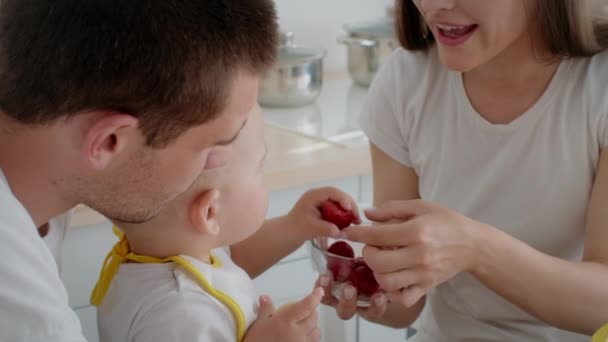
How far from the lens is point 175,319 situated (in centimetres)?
94

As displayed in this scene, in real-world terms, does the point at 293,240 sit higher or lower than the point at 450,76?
lower

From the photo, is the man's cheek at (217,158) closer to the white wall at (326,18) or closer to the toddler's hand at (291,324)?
the toddler's hand at (291,324)

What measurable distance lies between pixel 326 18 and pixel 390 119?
3.70 feet

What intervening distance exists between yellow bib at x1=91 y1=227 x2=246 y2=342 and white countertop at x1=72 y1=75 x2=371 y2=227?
1.75 ft

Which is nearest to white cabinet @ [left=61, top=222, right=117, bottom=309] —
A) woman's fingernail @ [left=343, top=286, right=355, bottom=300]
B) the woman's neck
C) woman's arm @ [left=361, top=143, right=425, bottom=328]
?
woman's arm @ [left=361, top=143, right=425, bottom=328]

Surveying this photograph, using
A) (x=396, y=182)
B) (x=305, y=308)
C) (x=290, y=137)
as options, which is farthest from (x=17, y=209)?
(x=290, y=137)

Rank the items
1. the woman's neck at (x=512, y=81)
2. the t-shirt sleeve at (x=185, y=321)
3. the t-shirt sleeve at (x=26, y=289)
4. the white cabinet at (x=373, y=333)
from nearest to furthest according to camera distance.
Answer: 1. the t-shirt sleeve at (x=26, y=289)
2. the t-shirt sleeve at (x=185, y=321)
3. the woman's neck at (x=512, y=81)
4. the white cabinet at (x=373, y=333)

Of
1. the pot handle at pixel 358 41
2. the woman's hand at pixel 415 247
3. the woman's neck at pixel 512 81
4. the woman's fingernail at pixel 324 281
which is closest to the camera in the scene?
the woman's hand at pixel 415 247

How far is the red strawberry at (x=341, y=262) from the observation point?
1.14m

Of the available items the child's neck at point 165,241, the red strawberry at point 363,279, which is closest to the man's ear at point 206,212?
the child's neck at point 165,241

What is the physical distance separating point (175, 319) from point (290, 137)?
1.02 m

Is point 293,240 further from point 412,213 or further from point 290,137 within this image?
point 290,137

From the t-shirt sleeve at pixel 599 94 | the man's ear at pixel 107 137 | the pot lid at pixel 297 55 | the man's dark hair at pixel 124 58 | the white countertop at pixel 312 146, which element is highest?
the man's dark hair at pixel 124 58

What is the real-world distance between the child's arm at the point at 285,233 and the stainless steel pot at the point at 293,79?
2.78 ft
